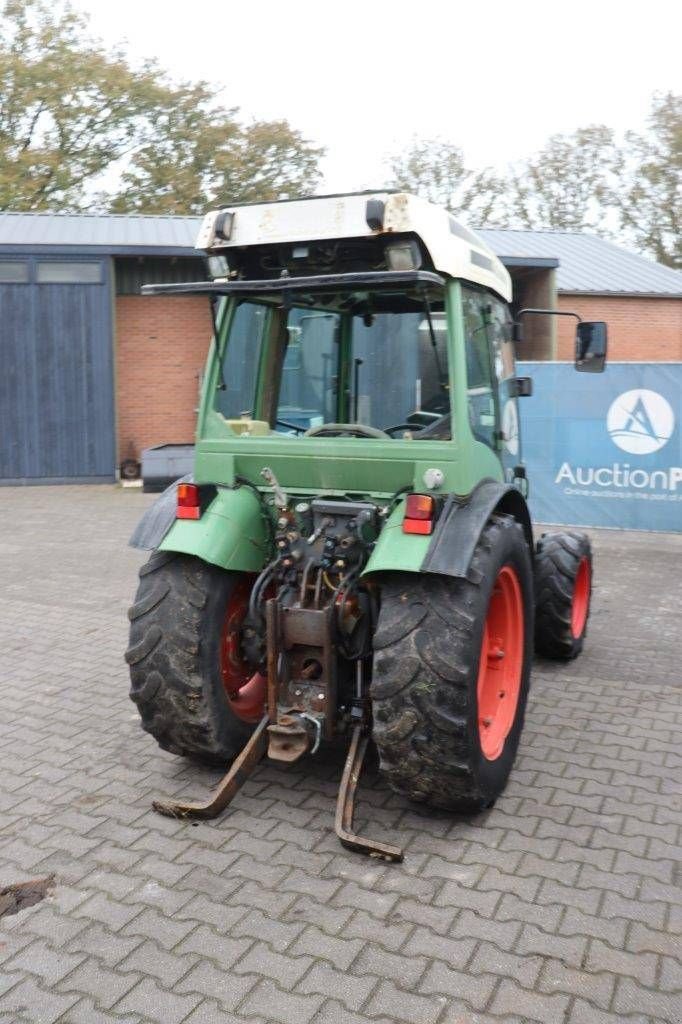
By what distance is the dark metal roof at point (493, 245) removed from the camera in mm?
16109

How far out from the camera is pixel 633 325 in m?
20.8

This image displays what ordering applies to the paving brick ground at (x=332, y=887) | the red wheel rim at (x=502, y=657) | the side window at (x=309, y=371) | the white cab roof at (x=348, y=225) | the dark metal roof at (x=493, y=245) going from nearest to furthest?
the paving brick ground at (x=332, y=887) → the white cab roof at (x=348, y=225) → the red wheel rim at (x=502, y=657) → the side window at (x=309, y=371) → the dark metal roof at (x=493, y=245)

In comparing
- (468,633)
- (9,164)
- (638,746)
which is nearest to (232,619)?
(468,633)

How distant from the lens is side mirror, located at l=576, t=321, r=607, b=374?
511 centimetres

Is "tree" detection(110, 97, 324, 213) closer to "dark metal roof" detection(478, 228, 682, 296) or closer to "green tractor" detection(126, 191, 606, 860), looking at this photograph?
"dark metal roof" detection(478, 228, 682, 296)

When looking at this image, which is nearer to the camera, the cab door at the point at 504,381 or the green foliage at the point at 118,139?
the cab door at the point at 504,381

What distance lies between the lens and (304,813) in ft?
13.0

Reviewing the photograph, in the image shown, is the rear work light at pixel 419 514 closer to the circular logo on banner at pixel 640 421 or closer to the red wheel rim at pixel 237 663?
the red wheel rim at pixel 237 663

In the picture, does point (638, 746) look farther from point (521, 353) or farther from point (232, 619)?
point (521, 353)

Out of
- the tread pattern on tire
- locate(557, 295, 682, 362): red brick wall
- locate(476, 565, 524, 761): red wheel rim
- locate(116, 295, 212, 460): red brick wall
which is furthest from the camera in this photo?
locate(557, 295, 682, 362): red brick wall

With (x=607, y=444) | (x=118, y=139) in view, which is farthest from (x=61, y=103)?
(x=607, y=444)

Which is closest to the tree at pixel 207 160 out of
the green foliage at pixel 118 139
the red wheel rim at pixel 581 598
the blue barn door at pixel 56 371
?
the green foliage at pixel 118 139

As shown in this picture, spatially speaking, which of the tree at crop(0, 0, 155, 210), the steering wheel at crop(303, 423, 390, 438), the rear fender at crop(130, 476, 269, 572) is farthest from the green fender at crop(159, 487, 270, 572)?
the tree at crop(0, 0, 155, 210)

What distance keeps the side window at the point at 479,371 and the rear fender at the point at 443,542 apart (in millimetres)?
411
